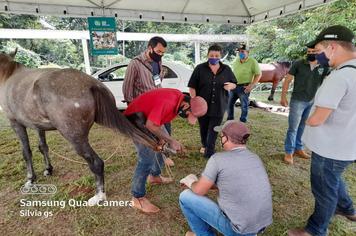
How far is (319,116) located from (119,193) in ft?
6.77

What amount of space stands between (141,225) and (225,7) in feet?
16.9

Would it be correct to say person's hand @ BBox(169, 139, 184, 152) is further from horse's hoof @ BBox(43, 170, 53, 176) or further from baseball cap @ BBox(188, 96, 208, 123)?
horse's hoof @ BBox(43, 170, 53, 176)

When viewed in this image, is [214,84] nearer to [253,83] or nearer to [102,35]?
[253,83]

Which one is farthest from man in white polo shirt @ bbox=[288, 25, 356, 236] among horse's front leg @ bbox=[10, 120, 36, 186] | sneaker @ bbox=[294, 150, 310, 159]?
horse's front leg @ bbox=[10, 120, 36, 186]

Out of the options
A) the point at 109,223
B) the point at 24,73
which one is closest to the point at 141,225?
the point at 109,223

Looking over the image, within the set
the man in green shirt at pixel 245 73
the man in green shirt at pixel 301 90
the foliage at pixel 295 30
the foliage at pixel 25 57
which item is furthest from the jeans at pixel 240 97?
the foliage at pixel 25 57

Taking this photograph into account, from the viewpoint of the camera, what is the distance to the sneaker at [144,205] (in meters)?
2.33

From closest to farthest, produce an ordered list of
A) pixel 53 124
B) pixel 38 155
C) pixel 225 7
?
pixel 53 124 → pixel 38 155 → pixel 225 7

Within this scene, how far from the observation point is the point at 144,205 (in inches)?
92.6

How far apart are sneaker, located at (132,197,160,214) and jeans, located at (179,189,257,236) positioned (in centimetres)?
61

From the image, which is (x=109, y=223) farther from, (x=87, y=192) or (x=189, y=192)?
(x=189, y=192)

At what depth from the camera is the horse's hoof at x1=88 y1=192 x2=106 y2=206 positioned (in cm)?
243

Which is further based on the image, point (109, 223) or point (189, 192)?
point (109, 223)

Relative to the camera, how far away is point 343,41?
5.49 feet
